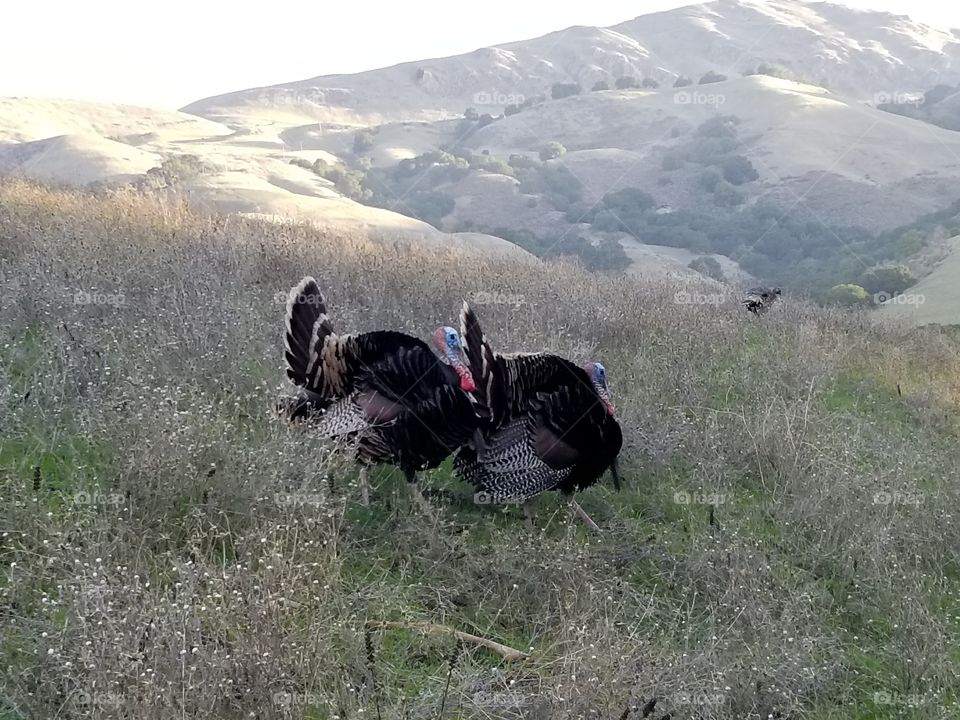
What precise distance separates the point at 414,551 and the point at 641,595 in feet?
4.27

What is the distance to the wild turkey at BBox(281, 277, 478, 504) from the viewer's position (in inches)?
196

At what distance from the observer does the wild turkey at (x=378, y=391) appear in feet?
16.4
